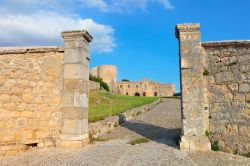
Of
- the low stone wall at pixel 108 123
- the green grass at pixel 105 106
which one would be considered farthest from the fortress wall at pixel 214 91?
the green grass at pixel 105 106

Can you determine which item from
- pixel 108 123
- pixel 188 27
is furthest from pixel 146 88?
pixel 188 27

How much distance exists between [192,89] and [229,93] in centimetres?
89

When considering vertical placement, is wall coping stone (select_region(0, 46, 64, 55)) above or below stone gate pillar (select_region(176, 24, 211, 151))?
above

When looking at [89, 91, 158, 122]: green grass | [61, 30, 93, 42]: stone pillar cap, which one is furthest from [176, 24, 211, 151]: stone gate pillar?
[89, 91, 158, 122]: green grass

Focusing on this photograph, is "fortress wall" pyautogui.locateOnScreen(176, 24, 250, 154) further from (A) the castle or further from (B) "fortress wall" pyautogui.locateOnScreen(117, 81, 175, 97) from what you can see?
(B) "fortress wall" pyautogui.locateOnScreen(117, 81, 175, 97)

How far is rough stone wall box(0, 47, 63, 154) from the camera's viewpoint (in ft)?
20.6

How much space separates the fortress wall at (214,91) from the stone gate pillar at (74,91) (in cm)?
271

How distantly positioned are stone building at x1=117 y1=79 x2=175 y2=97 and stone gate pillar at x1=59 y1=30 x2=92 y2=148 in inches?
1801

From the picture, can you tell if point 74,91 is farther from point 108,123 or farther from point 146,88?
point 146,88

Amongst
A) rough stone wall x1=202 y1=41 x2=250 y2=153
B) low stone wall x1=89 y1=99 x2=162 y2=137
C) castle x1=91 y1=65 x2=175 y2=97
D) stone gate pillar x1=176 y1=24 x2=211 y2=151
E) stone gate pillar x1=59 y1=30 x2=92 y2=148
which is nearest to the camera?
rough stone wall x1=202 y1=41 x2=250 y2=153

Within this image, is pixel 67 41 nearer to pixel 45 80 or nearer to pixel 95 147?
pixel 45 80

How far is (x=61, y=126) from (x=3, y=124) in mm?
1450

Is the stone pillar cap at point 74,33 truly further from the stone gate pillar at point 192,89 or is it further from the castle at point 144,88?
the castle at point 144,88

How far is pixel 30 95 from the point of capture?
258 inches
